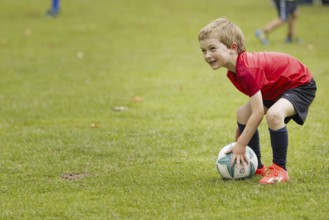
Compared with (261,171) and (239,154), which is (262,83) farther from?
(261,171)

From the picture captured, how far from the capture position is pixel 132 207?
446 centimetres

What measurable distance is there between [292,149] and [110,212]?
2.45m

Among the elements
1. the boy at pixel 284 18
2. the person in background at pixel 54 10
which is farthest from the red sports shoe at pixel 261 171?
the person in background at pixel 54 10

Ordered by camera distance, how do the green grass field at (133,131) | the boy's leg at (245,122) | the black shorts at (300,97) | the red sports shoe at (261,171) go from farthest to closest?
the red sports shoe at (261,171) < the boy's leg at (245,122) < the black shorts at (300,97) < the green grass field at (133,131)

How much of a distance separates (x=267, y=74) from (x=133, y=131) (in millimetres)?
2483

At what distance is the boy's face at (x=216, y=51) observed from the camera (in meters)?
4.89

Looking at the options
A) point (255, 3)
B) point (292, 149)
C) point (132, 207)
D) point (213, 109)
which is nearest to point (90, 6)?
point (255, 3)

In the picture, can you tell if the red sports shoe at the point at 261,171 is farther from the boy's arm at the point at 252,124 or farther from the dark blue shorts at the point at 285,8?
the dark blue shorts at the point at 285,8

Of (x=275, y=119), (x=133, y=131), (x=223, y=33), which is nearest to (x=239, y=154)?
(x=275, y=119)

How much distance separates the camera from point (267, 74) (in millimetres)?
5008

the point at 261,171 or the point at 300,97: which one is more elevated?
the point at 300,97

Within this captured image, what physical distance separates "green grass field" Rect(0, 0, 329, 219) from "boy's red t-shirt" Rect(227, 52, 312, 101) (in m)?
0.71

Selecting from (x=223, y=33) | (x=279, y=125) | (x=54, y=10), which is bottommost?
(x=54, y=10)

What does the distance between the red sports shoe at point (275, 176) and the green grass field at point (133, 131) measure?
9cm
